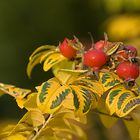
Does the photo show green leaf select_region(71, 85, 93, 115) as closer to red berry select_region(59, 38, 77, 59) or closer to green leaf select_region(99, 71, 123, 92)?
green leaf select_region(99, 71, 123, 92)

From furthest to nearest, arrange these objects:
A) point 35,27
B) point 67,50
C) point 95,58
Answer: point 35,27
point 67,50
point 95,58

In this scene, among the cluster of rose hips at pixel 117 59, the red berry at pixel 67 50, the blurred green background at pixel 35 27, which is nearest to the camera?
the cluster of rose hips at pixel 117 59

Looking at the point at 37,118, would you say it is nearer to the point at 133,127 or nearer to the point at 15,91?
the point at 15,91

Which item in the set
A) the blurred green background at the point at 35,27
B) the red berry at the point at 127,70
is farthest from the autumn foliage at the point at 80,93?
the blurred green background at the point at 35,27

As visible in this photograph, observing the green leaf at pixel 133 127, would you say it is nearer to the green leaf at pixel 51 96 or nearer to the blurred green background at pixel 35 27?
the green leaf at pixel 51 96

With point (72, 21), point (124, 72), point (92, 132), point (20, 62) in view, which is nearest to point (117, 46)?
→ point (124, 72)

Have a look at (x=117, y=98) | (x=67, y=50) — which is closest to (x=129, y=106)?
(x=117, y=98)
